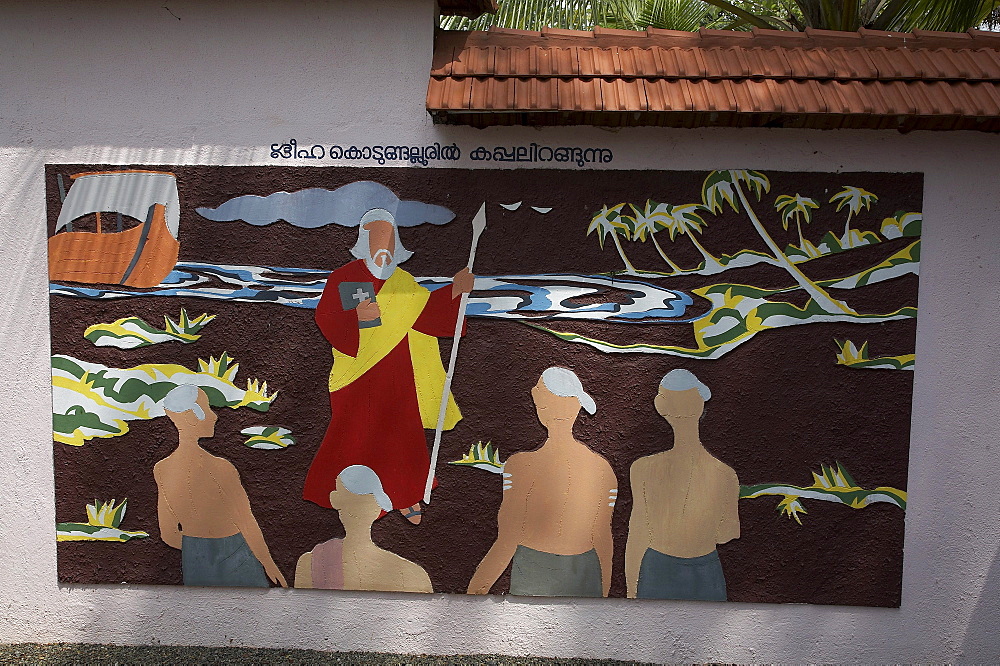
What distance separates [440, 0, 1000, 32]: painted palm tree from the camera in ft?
14.6

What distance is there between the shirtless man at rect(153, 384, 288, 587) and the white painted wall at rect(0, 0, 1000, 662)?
0.16 m

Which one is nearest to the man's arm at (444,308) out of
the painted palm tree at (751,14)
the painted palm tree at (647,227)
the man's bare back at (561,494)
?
the man's bare back at (561,494)

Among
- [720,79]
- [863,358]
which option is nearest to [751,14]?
[720,79]

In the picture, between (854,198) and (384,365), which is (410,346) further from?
(854,198)

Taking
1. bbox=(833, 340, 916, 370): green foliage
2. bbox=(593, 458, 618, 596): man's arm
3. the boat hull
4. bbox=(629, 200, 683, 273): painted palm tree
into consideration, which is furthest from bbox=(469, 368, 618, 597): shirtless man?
the boat hull

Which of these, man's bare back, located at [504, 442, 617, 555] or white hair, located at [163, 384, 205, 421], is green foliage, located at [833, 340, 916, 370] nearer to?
man's bare back, located at [504, 442, 617, 555]

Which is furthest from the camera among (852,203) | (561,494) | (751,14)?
(751,14)

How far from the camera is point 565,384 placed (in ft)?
11.2

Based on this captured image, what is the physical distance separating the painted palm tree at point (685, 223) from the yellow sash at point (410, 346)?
120 cm

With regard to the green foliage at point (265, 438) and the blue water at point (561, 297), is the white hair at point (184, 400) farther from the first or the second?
the blue water at point (561, 297)

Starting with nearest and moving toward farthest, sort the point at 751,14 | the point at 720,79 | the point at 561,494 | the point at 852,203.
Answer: the point at 720,79
the point at 852,203
the point at 561,494
the point at 751,14

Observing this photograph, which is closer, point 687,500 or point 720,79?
point 720,79

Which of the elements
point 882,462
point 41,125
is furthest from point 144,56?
point 882,462

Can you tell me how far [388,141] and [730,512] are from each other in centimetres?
250
